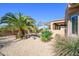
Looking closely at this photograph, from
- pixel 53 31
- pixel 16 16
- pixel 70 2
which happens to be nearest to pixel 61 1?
pixel 70 2

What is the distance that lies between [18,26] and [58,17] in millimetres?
819

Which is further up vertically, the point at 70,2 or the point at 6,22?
the point at 70,2

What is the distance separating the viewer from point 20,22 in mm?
4645

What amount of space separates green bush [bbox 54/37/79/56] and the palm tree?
64cm

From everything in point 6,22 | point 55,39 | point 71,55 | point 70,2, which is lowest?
point 71,55

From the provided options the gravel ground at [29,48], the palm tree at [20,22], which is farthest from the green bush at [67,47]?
the palm tree at [20,22]

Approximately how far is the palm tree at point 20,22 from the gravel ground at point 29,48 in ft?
0.69

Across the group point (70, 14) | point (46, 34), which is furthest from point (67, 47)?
point (70, 14)

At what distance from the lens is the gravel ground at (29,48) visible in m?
4.54

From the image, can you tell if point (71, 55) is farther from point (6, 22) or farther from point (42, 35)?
point (6, 22)

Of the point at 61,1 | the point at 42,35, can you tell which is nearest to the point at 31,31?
the point at 42,35

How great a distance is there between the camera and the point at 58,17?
15.0 feet

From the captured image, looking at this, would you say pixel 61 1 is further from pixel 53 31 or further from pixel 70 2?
pixel 53 31

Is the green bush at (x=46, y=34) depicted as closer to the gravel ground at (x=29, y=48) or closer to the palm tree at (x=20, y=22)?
the gravel ground at (x=29, y=48)
